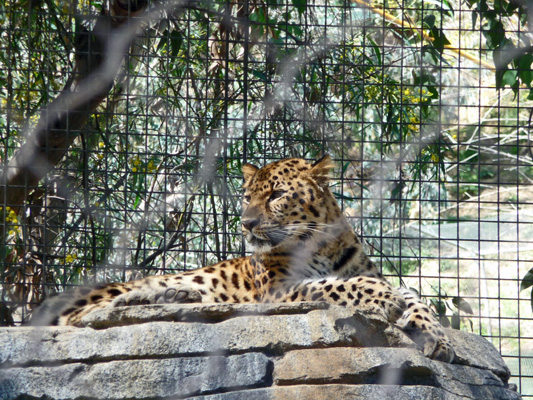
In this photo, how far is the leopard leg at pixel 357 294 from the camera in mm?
2510

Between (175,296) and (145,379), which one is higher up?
(175,296)

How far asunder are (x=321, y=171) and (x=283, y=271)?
482 millimetres

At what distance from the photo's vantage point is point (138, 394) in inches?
86.0

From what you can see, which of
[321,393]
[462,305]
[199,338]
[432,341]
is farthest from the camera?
[462,305]

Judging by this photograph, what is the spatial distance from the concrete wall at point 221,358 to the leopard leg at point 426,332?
7cm

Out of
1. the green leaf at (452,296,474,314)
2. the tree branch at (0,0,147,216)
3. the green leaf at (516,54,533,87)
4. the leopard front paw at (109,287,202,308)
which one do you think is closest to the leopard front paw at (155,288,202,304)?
the leopard front paw at (109,287,202,308)

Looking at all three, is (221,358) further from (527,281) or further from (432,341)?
(527,281)

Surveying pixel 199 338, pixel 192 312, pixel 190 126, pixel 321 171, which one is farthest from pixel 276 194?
pixel 190 126

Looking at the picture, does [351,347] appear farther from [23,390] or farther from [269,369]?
[23,390]

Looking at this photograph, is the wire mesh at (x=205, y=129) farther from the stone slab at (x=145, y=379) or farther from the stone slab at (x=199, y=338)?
the stone slab at (x=145, y=379)

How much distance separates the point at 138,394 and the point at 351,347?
2.08 feet

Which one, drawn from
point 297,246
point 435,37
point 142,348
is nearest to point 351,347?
point 142,348

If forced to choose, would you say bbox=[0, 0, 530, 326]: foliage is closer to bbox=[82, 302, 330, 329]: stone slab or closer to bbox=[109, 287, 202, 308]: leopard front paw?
bbox=[109, 287, 202, 308]: leopard front paw

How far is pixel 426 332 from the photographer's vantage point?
2.51 m
